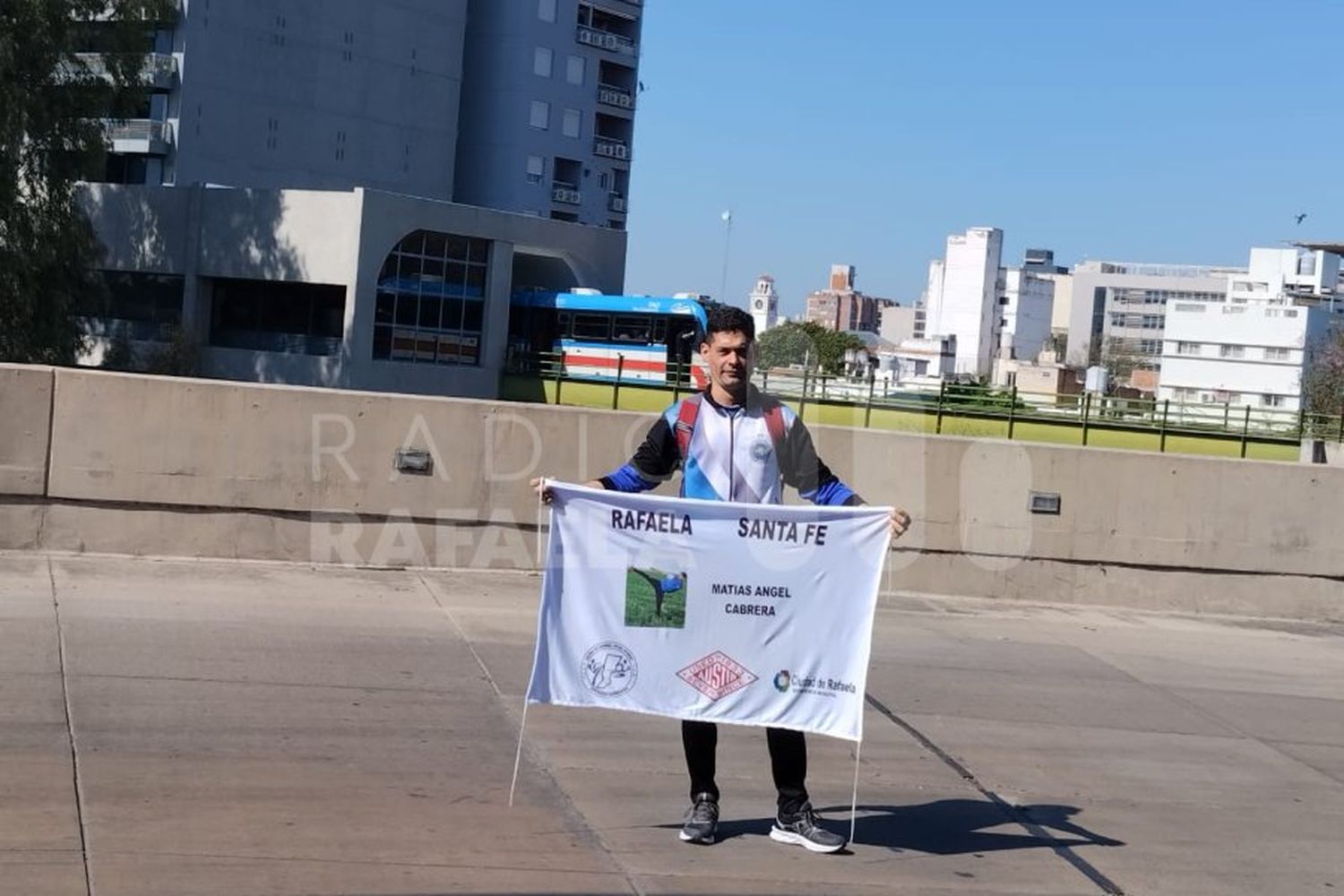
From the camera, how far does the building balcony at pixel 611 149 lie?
95.1 m

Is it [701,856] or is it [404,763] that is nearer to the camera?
[701,856]

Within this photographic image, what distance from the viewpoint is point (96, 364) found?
54969 mm

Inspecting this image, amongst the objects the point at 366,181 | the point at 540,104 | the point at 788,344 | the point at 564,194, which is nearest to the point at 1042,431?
the point at 366,181

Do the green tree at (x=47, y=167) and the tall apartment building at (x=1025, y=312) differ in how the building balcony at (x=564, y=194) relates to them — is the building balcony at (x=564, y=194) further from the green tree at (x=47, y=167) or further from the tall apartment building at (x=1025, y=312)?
the tall apartment building at (x=1025, y=312)

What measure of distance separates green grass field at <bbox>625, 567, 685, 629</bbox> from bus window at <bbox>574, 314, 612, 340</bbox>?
1814 inches

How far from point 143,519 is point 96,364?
45.8m

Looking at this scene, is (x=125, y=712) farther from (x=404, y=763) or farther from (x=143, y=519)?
(x=143, y=519)

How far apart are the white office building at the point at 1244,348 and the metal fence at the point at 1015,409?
72848mm

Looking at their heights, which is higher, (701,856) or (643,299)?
(643,299)

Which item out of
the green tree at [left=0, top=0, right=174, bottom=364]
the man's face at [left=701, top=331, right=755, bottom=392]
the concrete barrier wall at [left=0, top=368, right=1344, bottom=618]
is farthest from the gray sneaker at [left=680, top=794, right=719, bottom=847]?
the green tree at [left=0, top=0, right=174, bottom=364]

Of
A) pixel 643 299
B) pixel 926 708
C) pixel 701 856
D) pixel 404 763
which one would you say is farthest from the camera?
pixel 643 299

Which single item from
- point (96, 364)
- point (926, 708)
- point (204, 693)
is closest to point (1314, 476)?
point (926, 708)

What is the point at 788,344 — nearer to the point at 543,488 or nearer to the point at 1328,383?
the point at 1328,383

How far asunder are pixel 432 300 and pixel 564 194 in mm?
38747
